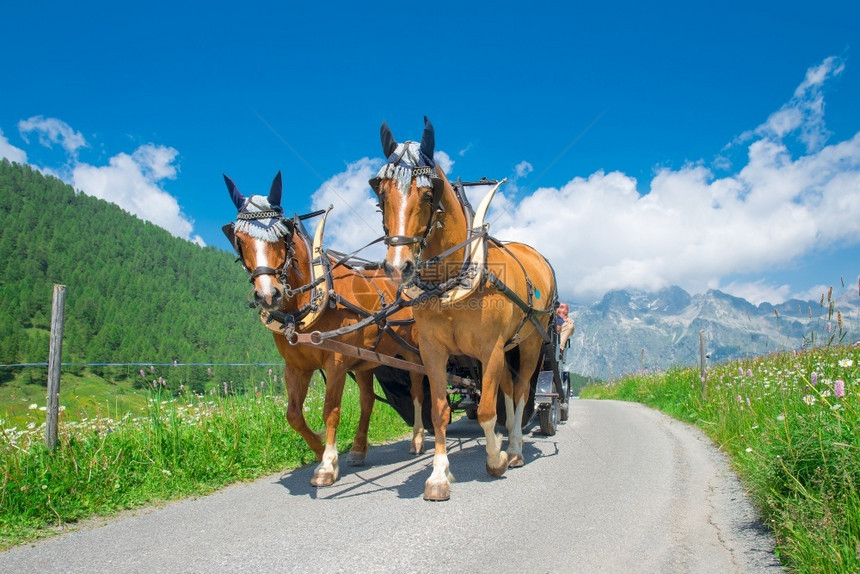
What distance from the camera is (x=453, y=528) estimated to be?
3449mm

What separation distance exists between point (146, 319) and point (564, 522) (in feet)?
403

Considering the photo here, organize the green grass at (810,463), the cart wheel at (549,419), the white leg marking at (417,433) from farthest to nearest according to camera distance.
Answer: the cart wheel at (549,419), the white leg marking at (417,433), the green grass at (810,463)

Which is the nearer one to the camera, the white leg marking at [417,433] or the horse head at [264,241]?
the horse head at [264,241]

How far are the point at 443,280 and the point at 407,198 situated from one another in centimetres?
78

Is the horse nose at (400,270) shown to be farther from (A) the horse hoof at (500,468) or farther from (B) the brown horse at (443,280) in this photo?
(A) the horse hoof at (500,468)

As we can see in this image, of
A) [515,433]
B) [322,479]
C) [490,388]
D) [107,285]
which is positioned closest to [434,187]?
[490,388]

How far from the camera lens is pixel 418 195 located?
3.82 meters

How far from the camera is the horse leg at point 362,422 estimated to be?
5648 mm

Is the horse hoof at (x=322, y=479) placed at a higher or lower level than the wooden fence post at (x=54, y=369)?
lower

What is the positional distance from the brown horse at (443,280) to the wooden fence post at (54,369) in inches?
113

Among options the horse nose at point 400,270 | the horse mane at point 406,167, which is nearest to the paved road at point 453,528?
the horse nose at point 400,270

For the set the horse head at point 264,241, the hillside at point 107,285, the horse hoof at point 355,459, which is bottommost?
the horse hoof at point 355,459

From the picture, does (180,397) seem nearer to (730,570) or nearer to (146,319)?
(730,570)

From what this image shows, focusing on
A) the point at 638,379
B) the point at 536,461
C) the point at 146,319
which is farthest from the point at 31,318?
the point at 536,461
